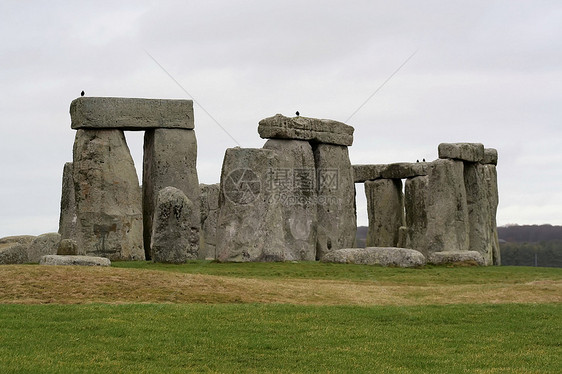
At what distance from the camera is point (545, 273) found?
23750mm

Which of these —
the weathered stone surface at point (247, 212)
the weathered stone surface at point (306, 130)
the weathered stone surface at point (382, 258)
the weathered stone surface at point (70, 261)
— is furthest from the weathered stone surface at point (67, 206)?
the weathered stone surface at point (382, 258)

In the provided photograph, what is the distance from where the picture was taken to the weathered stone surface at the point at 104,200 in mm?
26109

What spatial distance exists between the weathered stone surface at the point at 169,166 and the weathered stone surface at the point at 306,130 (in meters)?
2.55

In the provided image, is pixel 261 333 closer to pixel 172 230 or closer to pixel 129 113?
pixel 172 230

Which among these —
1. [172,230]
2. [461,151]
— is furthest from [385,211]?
[172,230]

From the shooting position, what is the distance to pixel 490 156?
109ft

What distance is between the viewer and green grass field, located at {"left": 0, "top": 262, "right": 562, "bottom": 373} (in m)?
11.2

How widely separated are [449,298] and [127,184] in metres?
12.2

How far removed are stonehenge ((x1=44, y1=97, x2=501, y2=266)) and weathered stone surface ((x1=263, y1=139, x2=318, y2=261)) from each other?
0.04 meters

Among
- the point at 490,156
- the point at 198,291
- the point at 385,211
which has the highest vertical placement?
the point at 490,156

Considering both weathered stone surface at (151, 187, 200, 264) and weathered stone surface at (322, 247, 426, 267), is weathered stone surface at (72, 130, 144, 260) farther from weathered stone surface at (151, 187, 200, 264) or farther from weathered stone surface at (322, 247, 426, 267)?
weathered stone surface at (322, 247, 426, 267)

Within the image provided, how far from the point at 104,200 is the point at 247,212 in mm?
4489

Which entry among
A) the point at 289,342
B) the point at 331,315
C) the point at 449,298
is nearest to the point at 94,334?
the point at 289,342

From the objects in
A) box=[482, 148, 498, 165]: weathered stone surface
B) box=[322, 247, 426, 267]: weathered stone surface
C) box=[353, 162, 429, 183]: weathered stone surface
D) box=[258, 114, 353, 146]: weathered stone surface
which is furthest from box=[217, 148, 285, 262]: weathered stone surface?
box=[482, 148, 498, 165]: weathered stone surface
